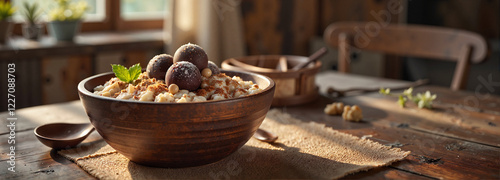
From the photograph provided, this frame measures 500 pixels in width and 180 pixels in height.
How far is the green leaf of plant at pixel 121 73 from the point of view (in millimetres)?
885

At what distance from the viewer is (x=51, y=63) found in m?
2.37

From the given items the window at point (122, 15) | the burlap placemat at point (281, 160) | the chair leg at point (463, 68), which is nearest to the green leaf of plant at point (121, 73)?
the burlap placemat at point (281, 160)

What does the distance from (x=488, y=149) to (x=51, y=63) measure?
77.5 inches

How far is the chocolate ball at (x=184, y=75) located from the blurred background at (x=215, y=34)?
121 cm

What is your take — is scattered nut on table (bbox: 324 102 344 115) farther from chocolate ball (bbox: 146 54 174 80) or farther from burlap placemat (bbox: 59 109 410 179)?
chocolate ball (bbox: 146 54 174 80)

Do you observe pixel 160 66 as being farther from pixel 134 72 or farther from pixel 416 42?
pixel 416 42

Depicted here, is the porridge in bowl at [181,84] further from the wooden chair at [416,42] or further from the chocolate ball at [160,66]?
the wooden chair at [416,42]

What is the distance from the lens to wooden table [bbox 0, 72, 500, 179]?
857 mm

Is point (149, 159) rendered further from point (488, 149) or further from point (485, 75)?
point (485, 75)

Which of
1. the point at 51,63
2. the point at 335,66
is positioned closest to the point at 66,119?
the point at 51,63

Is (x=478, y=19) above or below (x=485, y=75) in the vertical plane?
above

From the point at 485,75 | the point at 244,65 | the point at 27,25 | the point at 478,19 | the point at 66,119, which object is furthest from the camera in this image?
the point at 478,19

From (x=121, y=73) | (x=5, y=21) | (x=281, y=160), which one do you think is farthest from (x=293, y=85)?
(x=5, y=21)

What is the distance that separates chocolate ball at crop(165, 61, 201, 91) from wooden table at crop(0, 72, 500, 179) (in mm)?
215
